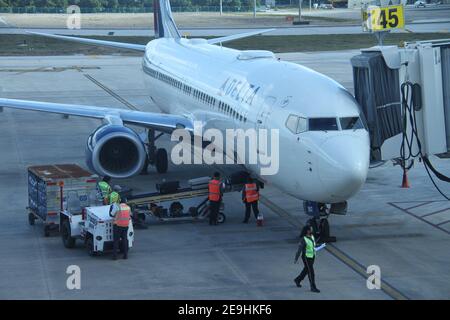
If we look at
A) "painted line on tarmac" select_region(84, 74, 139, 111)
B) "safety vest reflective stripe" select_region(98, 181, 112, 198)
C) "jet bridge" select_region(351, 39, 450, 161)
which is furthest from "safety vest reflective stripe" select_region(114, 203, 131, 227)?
"painted line on tarmac" select_region(84, 74, 139, 111)

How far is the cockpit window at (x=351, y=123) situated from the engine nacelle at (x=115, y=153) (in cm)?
827

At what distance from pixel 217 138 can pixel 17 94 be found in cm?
3161

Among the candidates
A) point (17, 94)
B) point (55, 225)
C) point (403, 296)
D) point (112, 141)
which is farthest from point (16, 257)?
point (17, 94)

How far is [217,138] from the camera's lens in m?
26.9

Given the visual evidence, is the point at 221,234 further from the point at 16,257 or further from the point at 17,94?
the point at 17,94

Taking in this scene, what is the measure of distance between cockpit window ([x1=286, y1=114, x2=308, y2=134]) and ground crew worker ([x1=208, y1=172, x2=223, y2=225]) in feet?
11.7

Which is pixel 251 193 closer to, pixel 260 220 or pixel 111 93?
pixel 260 220

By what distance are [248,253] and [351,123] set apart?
12.4ft

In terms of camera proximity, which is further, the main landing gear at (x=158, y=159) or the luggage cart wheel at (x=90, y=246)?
the main landing gear at (x=158, y=159)

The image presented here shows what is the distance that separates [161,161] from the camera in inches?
1266

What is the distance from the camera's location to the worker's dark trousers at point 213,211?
2427 centimetres

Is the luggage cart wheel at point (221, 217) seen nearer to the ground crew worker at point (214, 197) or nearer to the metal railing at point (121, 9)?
the ground crew worker at point (214, 197)

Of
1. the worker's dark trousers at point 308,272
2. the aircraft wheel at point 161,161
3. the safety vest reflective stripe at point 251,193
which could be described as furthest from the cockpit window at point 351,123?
the aircraft wheel at point 161,161

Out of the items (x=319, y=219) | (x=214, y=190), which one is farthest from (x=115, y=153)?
(x=319, y=219)
